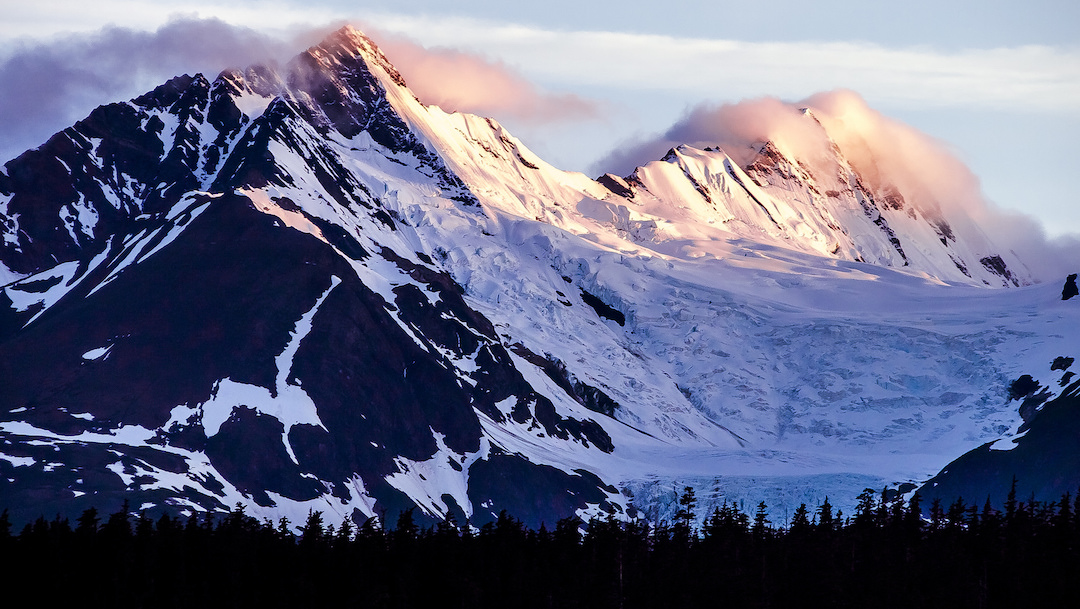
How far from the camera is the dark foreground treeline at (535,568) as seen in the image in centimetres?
14850

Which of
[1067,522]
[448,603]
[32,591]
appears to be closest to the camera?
[32,591]

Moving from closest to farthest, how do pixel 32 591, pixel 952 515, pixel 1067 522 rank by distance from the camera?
pixel 32 591 < pixel 1067 522 < pixel 952 515

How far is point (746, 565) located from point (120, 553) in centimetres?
5172

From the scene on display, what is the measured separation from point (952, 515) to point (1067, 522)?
1716 centimetres

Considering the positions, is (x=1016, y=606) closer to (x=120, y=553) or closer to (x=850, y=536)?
(x=850, y=536)

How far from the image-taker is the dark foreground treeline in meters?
148

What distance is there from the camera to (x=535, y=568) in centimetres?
15900

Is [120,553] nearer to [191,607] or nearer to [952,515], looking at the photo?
[191,607]

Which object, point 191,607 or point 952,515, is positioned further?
point 952,515

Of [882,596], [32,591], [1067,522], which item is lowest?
[32,591]

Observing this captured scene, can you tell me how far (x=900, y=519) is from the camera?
608 feet

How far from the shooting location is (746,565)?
528 ft

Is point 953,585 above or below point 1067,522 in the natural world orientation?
below

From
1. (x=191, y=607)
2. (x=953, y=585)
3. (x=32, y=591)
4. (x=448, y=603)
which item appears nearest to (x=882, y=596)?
(x=953, y=585)
